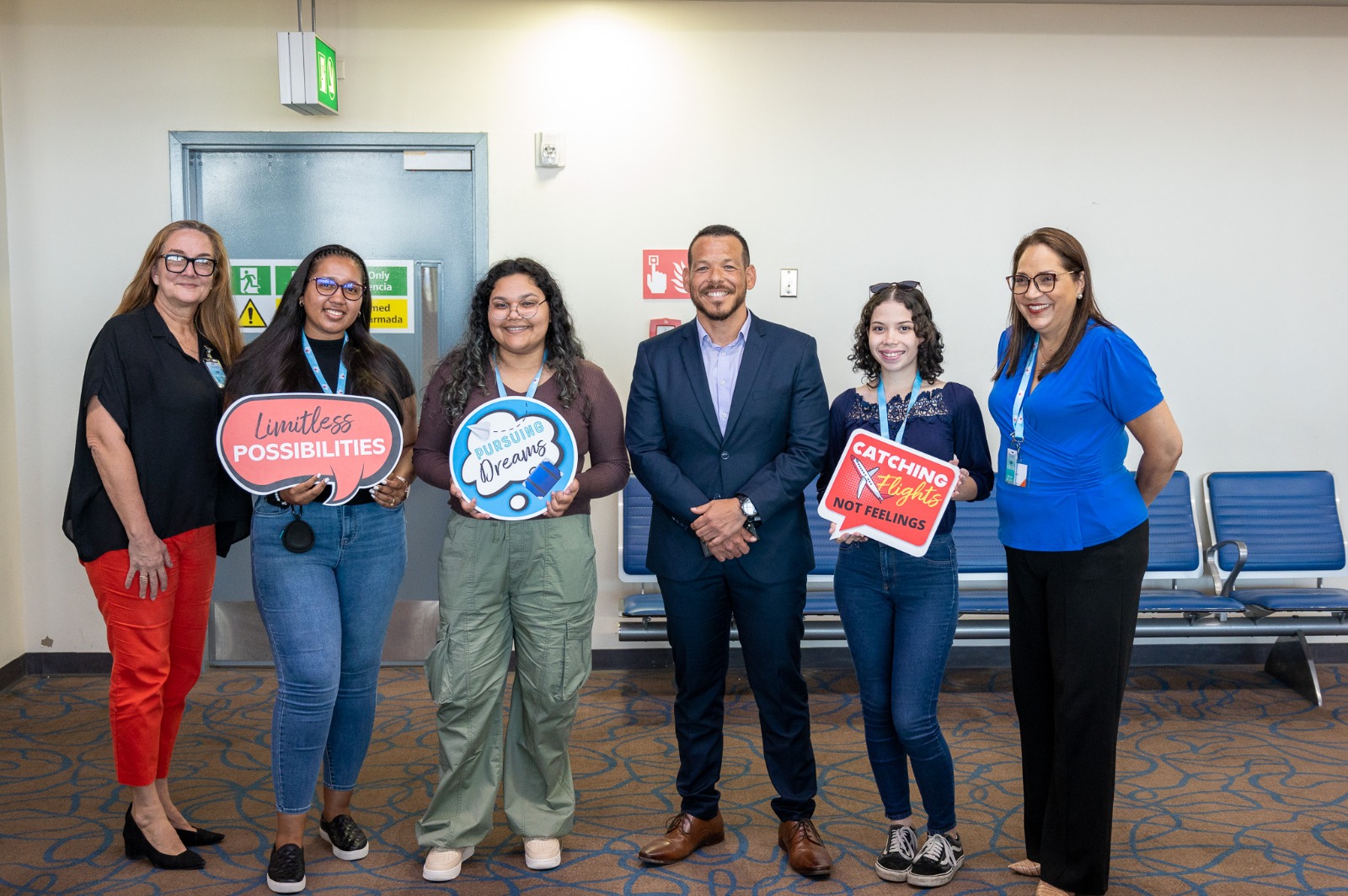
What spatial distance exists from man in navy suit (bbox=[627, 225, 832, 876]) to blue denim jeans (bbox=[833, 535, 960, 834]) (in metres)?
0.18

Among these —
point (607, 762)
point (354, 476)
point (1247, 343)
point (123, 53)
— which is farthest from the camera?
point (1247, 343)

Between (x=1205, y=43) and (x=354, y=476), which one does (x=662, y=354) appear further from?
(x=1205, y=43)

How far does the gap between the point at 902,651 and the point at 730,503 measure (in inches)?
23.5

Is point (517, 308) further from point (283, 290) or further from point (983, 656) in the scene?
point (983, 656)

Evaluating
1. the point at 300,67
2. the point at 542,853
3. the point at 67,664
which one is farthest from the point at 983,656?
the point at 67,664

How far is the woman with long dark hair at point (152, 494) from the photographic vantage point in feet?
8.77

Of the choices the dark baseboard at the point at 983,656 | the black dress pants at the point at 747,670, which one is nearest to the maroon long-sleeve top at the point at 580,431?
the black dress pants at the point at 747,670

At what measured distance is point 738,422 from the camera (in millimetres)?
2727

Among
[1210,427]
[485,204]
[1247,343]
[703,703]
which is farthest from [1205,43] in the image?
[703,703]

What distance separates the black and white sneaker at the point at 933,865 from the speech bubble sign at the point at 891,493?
2.76 feet

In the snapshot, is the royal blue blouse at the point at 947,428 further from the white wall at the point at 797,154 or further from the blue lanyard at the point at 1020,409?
the white wall at the point at 797,154

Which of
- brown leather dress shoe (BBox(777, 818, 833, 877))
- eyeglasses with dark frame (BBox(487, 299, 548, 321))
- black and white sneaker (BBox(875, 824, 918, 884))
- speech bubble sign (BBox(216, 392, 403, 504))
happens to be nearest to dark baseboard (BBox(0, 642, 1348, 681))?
brown leather dress shoe (BBox(777, 818, 833, 877))

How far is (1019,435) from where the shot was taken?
2.54m

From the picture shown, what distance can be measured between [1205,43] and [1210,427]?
185 centimetres
